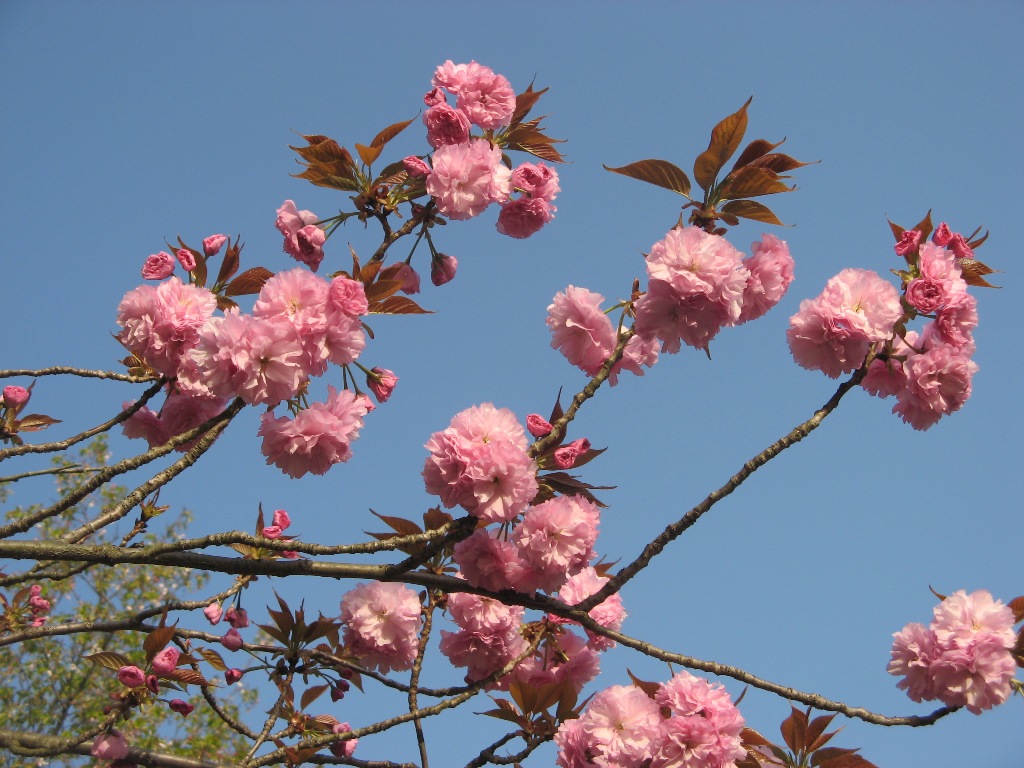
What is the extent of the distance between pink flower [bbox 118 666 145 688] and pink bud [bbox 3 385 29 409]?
1581mm

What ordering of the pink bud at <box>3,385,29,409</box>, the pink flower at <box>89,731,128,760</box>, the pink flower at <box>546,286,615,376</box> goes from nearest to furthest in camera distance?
the pink flower at <box>89,731,128,760</box> → the pink flower at <box>546,286,615,376</box> → the pink bud at <box>3,385,29,409</box>

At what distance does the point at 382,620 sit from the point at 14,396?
1864 mm

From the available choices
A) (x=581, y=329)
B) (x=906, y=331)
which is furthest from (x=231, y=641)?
(x=906, y=331)

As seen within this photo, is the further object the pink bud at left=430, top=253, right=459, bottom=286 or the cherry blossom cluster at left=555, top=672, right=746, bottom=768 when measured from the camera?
the pink bud at left=430, top=253, right=459, bottom=286

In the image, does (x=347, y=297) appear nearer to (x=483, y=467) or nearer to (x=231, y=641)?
(x=483, y=467)

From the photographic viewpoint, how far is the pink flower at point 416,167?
284cm

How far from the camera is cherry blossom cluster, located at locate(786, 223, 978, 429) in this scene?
2438 mm

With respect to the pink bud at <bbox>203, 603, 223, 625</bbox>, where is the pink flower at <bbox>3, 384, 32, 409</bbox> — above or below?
above

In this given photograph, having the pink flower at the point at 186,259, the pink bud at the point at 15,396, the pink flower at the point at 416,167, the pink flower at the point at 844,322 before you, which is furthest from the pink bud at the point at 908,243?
the pink bud at the point at 15,396

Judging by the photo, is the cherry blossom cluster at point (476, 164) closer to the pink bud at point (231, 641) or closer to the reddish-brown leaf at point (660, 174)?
the reddish-brown leaf at point (660, 174)

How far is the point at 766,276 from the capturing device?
2562 mm

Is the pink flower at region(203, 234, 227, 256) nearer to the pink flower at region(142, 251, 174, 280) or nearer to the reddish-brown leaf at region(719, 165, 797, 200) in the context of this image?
the pink flower at region(142, 251, 174, 280)

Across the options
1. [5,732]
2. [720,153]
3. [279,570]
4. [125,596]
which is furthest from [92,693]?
[720,153]

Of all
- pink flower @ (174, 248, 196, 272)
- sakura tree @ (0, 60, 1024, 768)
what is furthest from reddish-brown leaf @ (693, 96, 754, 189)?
pink flower @ (174, 248, 196, 272)
